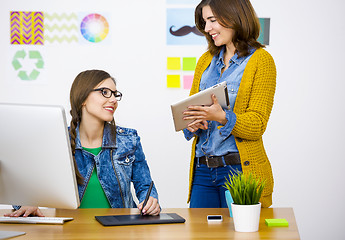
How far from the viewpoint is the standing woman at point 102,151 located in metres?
2.19

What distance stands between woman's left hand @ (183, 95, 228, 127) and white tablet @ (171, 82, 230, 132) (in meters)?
0.02

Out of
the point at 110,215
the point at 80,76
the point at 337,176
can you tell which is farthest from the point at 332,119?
the point at 110,215

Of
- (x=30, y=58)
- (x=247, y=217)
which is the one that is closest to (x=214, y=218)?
(x=247, y=217)

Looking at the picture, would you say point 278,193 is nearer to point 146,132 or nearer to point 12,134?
point 146,132

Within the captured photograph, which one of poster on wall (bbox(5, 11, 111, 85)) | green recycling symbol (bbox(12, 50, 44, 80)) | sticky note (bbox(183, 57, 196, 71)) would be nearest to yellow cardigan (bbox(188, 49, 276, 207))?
sticky note (bbox(183, 57, 196, 71))

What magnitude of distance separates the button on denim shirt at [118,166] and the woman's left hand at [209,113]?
36cm

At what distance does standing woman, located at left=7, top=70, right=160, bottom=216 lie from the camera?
86.2 inches

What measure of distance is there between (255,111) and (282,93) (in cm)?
184

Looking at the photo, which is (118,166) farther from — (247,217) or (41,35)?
(41,35)

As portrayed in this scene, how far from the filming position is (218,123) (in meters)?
2.25

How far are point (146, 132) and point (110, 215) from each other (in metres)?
2.10

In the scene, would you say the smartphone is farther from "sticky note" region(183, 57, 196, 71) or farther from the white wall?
"sticky note" region(183, 57, 196, 71)

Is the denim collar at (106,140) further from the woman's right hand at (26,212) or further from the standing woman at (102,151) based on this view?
the woman's right hand at (26,212)

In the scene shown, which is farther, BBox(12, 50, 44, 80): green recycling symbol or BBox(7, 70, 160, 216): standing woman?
BBox(12, 50, 44, 80): green recycling symbol
